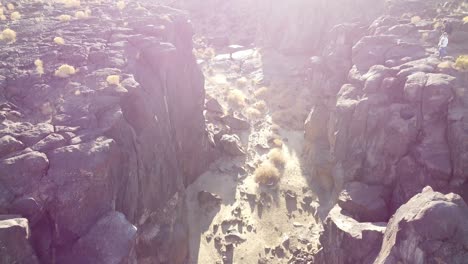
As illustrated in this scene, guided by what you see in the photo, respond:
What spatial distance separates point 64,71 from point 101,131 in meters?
6.91

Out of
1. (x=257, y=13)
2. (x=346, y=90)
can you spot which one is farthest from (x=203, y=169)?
(x=257, y=13)

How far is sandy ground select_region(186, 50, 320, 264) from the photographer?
92.3 feet

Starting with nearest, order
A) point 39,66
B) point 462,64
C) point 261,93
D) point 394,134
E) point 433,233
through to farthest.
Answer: point 433,233
point 39,66
point 394,134
point 462,64
point 261,93

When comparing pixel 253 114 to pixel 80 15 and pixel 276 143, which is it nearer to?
pixel 276 143

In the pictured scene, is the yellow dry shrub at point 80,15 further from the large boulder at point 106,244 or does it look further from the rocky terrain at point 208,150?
the large boulder at point 106,244

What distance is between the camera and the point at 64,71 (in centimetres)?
2414

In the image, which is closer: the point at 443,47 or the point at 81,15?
the point at 443,47

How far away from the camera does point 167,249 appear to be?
24719 millimetres

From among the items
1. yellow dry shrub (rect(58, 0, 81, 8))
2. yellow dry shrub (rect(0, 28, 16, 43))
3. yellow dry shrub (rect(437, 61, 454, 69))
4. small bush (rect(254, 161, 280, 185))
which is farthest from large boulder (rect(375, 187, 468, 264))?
yellow dry shrub (rect(58, 0, 81, 8))

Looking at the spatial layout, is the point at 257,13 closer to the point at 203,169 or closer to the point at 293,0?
the point at 293,0

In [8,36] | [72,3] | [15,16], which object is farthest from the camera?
[72,3]

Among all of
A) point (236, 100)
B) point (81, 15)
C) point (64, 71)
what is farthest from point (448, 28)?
point (81, 15)

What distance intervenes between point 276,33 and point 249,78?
16035mm

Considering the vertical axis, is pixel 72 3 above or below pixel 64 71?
above
